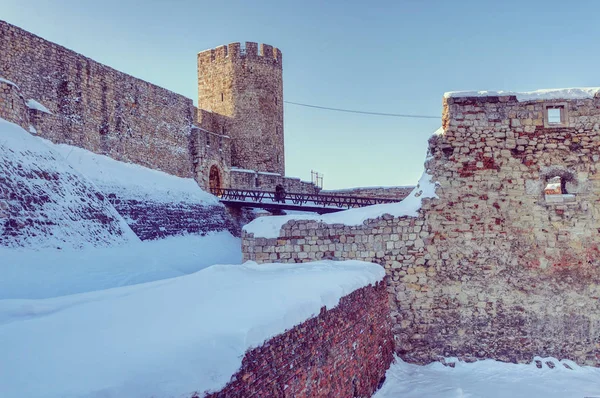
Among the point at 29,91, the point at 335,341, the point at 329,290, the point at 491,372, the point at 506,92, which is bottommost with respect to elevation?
the point at 491,372

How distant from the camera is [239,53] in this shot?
2681 cm

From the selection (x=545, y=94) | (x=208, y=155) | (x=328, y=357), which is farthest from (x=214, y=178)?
(x=328, y=357)

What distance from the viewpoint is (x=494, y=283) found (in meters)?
8.45

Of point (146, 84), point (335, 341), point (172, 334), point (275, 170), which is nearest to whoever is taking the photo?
point (172, 334)

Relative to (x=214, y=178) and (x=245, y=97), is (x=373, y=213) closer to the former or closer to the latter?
(x=214, y=178)

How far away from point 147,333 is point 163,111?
17214mm

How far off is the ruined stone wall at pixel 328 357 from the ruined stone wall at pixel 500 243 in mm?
983

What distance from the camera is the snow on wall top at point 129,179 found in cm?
1425

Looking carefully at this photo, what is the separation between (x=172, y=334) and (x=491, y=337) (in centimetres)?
A: 672

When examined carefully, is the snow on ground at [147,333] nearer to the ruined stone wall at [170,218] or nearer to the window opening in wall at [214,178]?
the ruined stone wall at [170,218]

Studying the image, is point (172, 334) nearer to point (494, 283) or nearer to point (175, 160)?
point (494, 283)

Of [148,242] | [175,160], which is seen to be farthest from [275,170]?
[148,242]

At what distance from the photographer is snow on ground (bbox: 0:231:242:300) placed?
7352mm

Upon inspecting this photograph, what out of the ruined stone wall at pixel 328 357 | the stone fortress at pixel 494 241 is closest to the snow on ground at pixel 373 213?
the stone fortress at pixel 494 241
